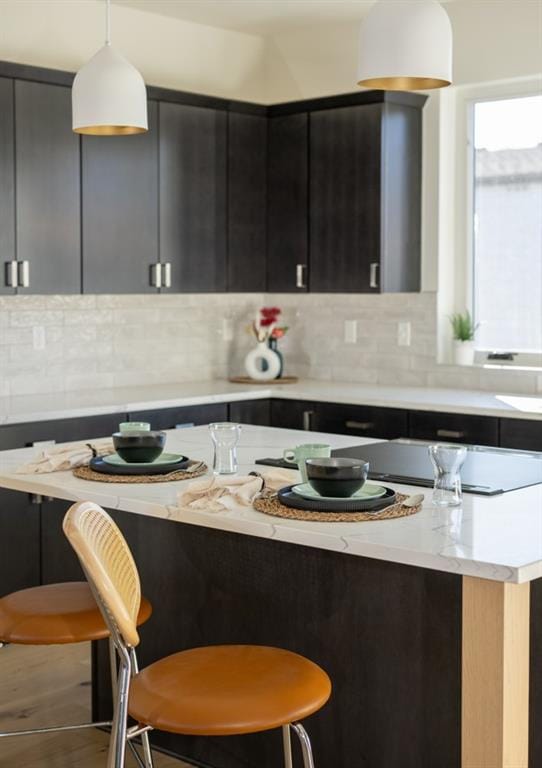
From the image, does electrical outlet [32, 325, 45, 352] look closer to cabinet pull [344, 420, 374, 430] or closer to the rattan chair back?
cabinet pull [344, 420, 374, 430]

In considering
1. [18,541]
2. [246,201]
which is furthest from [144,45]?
[18,541]

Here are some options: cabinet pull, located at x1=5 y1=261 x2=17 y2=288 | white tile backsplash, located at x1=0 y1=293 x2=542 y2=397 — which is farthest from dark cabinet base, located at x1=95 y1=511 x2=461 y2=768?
white tile backsplash, located at x1=0 y1=293 x2=542 y2=397

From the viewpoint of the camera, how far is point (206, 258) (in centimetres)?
596

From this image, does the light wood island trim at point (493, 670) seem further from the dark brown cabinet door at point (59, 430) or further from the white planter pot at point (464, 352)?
the white planter pot at point (464, 352)

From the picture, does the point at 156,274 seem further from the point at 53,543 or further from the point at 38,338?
the point at 53,543

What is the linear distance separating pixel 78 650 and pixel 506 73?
11.1 ft

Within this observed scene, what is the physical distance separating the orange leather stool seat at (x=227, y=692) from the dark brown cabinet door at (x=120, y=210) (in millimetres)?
3100

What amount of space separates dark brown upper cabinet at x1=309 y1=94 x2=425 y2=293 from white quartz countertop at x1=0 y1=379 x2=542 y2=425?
0.55 m

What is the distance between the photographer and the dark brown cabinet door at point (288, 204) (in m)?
6.05

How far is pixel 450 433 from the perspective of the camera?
16.8ft

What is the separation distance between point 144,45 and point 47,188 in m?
1.19

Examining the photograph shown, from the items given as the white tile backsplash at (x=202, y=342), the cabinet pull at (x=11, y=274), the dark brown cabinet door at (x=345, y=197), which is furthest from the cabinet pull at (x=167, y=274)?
the cabinet pull at (x=11, y=274)

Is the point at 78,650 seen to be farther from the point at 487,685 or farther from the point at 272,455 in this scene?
the point at 487,685

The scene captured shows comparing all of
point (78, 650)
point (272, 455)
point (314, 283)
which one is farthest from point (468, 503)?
point (314, 283)
